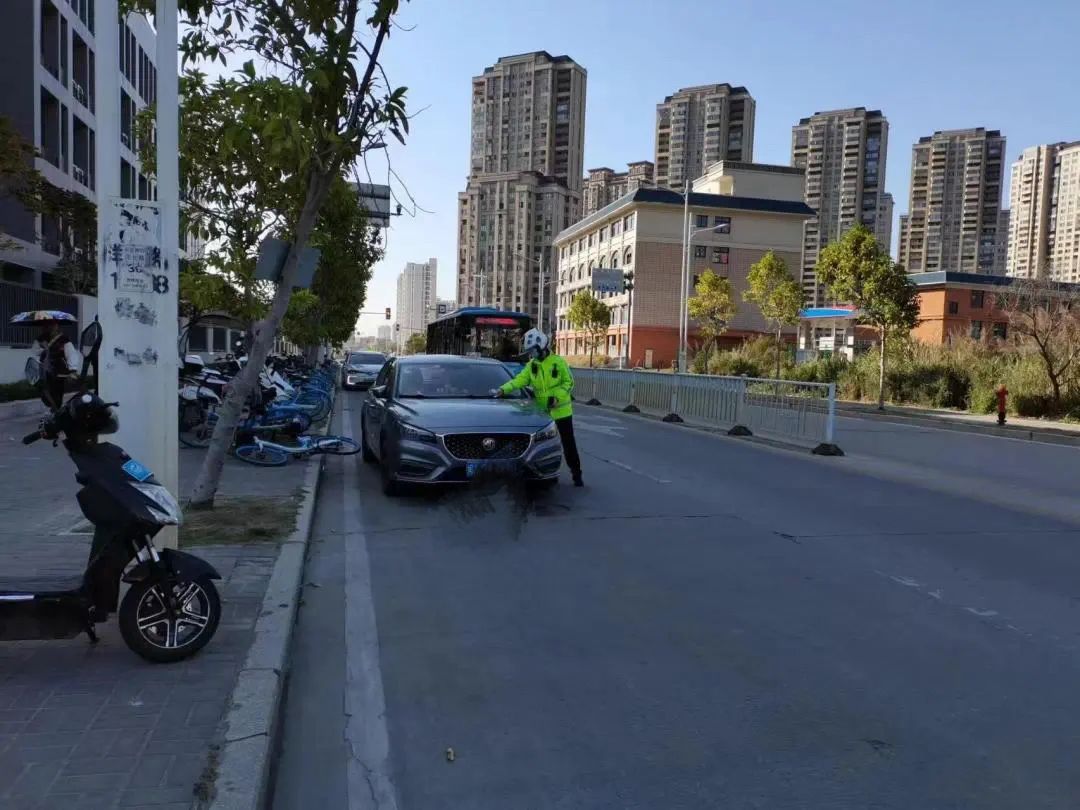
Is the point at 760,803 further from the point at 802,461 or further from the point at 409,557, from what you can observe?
the point at 802,461

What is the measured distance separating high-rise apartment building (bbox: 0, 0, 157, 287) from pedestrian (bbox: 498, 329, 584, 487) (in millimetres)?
19637

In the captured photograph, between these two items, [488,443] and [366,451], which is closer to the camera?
[488,443]

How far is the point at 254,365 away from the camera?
26.9 feet

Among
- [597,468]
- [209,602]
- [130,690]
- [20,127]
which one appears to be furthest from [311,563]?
[20,127]

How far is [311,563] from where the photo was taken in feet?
21.7

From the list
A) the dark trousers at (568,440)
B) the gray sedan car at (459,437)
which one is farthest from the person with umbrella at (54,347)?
the dark trousers at (568,440)

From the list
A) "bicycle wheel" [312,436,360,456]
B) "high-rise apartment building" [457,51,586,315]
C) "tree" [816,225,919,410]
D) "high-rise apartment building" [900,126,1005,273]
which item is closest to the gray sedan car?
"bicycle wheel" [312,436,360,456]

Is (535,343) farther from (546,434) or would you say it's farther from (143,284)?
(143,284)

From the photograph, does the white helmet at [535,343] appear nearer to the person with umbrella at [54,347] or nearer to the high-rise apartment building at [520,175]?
the person with umbrella at [54,347]

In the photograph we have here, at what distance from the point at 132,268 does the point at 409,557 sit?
2.91 meters

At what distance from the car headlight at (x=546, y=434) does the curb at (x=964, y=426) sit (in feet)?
47.6

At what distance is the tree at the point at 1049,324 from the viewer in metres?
25.1

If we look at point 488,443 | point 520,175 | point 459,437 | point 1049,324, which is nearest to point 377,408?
point 459,437

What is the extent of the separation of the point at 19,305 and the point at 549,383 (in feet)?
50.0
